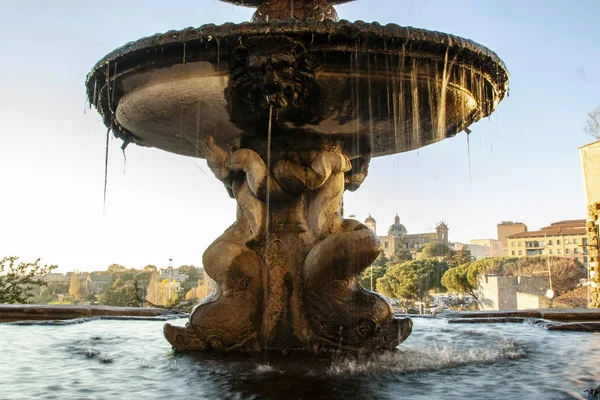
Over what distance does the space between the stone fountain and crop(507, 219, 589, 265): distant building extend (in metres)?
81.6

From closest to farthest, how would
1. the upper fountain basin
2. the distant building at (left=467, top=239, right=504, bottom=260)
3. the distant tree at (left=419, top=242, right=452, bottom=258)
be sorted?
the upper fountain basin, the distant tree at (left=419, top=242, right=452, bottom=258), the distant building at (left=467, top=239, right=504, bottom=260)

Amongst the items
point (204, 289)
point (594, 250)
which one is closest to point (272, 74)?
point (594, 250)

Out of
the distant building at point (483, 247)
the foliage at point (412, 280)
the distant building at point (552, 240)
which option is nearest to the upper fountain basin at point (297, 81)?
the foliage at point (412, 280)

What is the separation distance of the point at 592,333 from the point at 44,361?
14.0 feet

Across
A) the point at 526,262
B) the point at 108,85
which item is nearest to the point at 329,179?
the point at 108,85

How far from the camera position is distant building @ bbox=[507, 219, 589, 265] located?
81.6 m

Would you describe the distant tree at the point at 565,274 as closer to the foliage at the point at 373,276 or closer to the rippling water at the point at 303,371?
the foliage at the point at 373,276

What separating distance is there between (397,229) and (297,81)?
436ft

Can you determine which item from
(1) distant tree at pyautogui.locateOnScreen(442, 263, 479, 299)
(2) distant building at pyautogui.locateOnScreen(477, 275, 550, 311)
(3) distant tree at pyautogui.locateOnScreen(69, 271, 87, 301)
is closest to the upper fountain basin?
(2) distant building at pyautogui.locateOnScreen(477, 275, 550, 311)

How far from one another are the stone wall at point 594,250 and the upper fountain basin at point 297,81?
15842mm

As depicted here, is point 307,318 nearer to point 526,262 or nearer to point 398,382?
point 398,382

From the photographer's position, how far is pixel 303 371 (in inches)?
124

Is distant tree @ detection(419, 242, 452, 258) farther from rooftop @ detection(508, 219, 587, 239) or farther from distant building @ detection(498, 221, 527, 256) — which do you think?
distant building @ detection(498, 221, 527, 256)

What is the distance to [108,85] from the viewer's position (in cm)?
430
